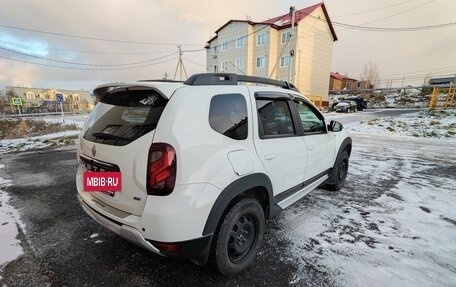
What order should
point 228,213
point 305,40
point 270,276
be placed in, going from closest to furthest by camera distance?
point 228,213 → point 270,276 → point 305,40

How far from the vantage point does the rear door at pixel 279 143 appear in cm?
256

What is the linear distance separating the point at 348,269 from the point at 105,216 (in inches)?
91.9

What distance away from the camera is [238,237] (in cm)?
244

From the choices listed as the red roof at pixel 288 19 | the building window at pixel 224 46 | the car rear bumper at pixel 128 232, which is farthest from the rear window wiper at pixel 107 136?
the building window at pixel 224 46

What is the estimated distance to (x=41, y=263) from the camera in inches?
99.0

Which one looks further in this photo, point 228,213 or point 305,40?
point 305,40

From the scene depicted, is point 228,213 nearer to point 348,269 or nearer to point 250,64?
point 348,269

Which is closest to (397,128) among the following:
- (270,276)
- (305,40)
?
(270,276)

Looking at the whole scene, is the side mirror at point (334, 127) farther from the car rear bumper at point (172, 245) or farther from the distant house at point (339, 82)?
the distant house at point (339, 82)

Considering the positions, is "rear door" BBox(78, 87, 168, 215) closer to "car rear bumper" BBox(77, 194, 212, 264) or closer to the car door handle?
"car rear bumper" BBox(77, 194, 212, 264)

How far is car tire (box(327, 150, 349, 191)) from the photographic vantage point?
425 cm

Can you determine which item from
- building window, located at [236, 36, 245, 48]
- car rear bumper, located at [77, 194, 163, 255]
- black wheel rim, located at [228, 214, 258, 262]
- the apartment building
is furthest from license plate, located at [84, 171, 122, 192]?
building window, located at [236, 36, 245, 48]

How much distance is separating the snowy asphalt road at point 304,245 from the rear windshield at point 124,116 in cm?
126

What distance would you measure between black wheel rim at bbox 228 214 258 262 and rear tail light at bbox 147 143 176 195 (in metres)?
0.82
